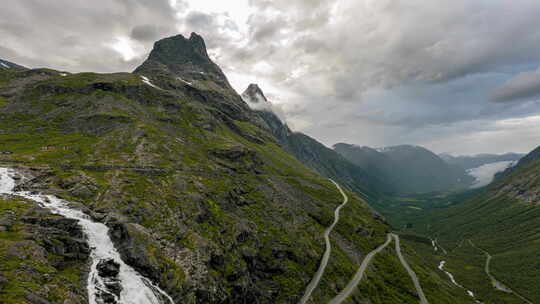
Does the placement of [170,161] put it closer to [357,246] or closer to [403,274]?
[357,246]

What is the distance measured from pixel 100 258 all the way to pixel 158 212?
2381cm

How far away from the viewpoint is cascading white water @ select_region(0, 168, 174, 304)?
141 ft

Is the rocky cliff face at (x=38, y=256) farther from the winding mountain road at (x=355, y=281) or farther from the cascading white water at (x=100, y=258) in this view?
the winding mountain road at (x=355, y=281)

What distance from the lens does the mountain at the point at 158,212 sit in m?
45.7

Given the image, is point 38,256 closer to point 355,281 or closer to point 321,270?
point 321,270

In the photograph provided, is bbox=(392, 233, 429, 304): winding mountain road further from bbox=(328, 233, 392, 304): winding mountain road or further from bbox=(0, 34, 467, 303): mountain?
bbox=(328, 233, 392, 304): winding mountain road

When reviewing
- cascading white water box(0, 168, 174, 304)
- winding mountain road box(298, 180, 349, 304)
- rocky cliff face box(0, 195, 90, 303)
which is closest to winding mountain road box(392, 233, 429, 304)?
winding mountain road box(298, 180, 349, 304)

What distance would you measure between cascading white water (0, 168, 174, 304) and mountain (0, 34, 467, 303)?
1.41 m

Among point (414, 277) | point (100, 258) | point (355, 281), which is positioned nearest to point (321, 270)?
point (355, 281)

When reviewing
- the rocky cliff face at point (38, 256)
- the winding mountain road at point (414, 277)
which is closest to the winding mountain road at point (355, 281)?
the winding mountain road at point (414, 277)

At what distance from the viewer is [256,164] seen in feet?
582

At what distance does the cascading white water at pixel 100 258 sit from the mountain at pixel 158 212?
141 cm

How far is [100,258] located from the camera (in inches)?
1914

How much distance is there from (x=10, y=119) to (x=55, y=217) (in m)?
131
